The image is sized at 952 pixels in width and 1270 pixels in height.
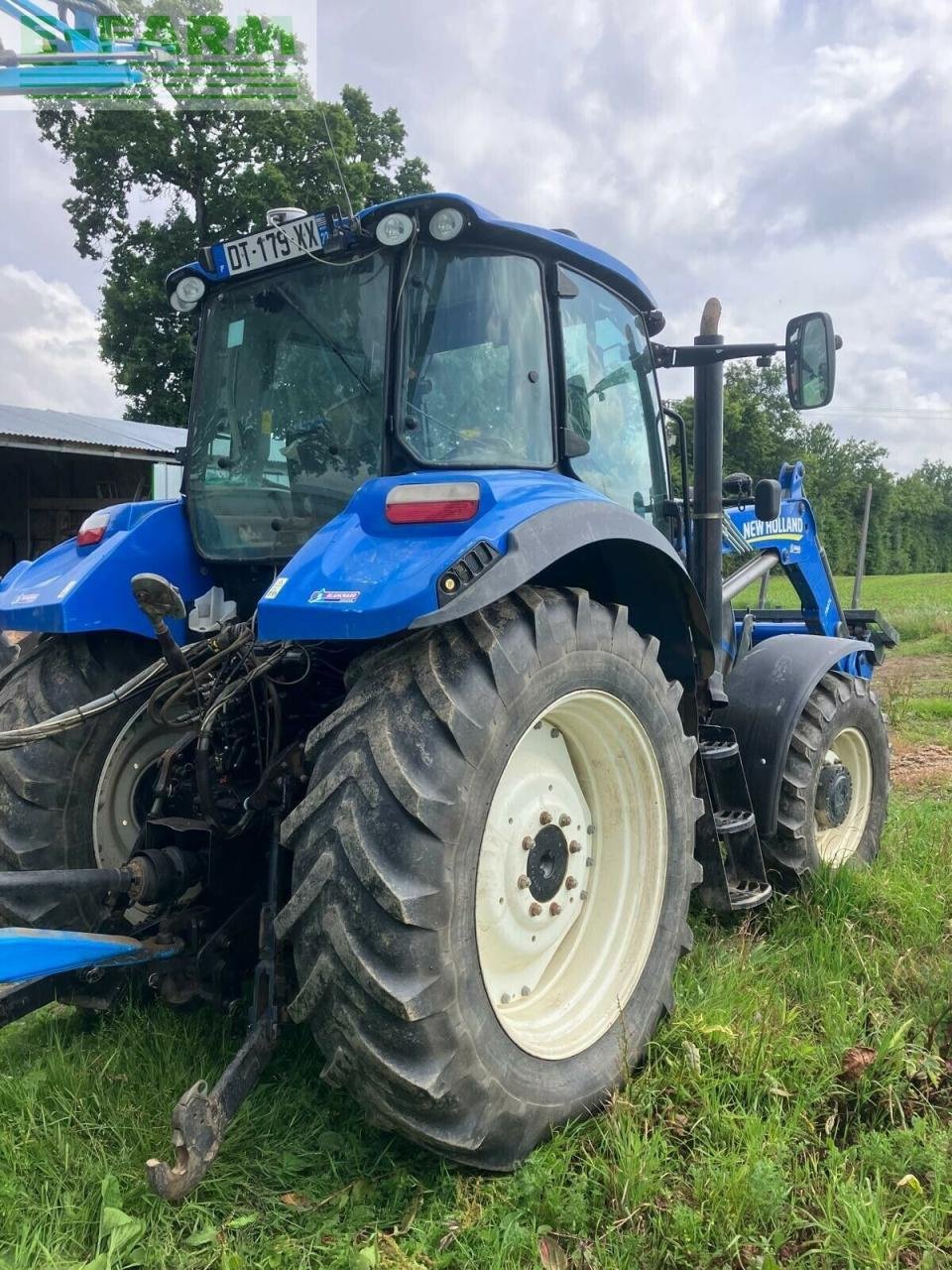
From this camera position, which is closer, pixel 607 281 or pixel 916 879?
pixel 607 281

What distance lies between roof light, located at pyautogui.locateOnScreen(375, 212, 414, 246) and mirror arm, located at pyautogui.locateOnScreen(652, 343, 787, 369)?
1363 mm

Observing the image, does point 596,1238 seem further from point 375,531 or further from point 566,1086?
point 375,531

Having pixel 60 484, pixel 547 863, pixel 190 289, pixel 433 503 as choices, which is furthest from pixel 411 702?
pixel 60 484

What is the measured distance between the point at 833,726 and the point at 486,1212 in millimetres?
2338

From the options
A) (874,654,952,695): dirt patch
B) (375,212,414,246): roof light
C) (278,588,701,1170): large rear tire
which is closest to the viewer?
(278,588,701,1170): large rear tire

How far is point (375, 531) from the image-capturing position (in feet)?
6.77

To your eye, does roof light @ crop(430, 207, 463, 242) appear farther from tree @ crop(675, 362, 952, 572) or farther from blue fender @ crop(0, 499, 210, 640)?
tree @ crop(675, 362, 952, 572)

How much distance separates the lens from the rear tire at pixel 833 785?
343cm

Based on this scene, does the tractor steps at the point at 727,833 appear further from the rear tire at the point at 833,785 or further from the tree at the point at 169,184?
the tree at the point at 169,184

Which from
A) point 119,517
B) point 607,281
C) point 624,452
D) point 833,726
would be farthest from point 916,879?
point 119,517

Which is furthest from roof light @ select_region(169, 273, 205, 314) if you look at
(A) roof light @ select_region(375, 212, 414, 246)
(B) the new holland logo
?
(B) the new holland logo

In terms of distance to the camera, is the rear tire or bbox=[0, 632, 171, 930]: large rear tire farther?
the rear tire

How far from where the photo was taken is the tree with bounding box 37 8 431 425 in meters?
20.8

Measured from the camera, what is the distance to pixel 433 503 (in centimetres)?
202
